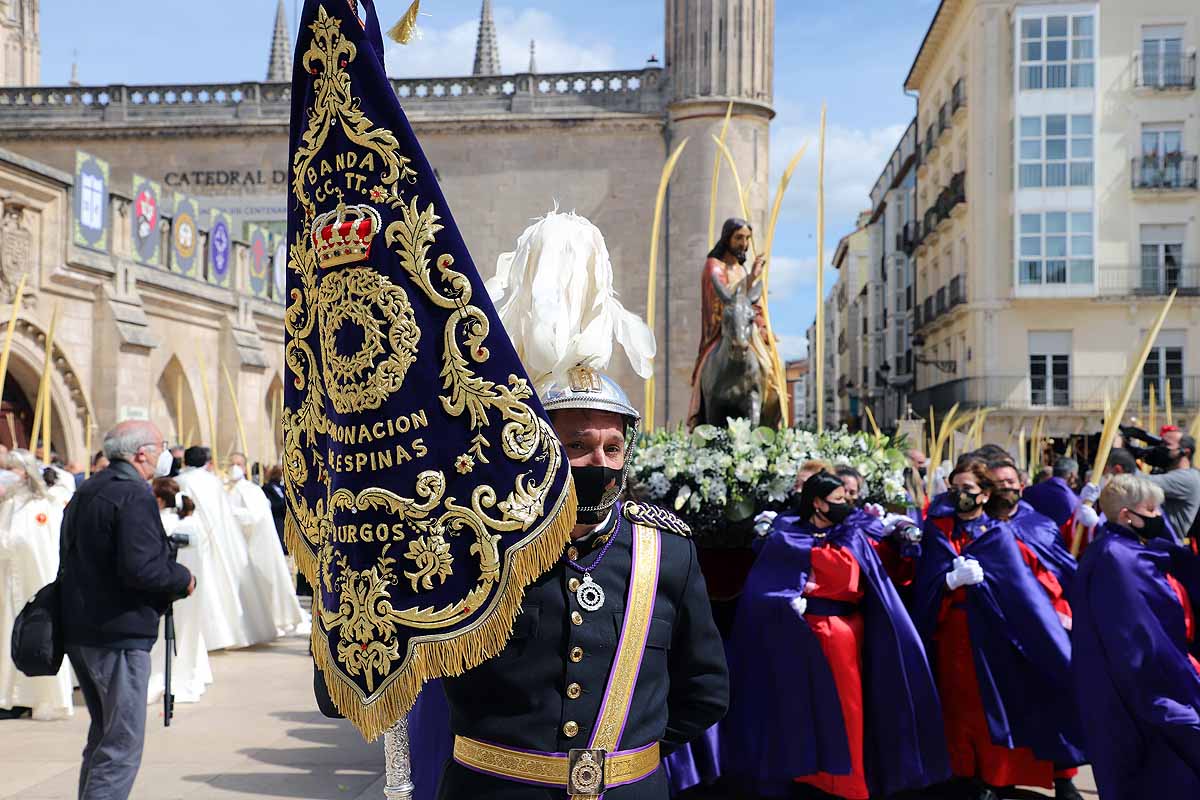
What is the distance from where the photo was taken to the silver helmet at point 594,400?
99.3 inches

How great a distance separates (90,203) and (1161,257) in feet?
84.1

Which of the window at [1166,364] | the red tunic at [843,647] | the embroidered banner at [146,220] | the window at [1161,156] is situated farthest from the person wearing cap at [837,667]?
the window at [1161,156]

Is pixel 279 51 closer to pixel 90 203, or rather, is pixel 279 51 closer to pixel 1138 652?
pixel 90 203

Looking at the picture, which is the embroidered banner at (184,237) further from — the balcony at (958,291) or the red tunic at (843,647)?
the balcony at (958,291)

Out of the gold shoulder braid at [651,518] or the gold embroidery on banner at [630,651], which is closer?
the gold embroidery on banner at [630,651]

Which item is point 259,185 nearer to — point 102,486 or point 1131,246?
point 1131,246

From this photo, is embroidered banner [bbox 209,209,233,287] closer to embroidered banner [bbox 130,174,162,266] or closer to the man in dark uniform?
embroidered banner [bbox 130,174,162,266]

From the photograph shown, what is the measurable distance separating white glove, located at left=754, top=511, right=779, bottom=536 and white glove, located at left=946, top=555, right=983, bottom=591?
96cm

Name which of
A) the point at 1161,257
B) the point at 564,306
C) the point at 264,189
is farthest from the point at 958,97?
the point at 564,306

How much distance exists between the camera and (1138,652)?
487 centimetres

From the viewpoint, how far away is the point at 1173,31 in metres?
31.1

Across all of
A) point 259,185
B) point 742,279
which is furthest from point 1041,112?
point 742,279

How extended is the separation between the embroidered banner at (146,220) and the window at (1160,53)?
24.4 m

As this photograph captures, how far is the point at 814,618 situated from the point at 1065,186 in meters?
28.2
